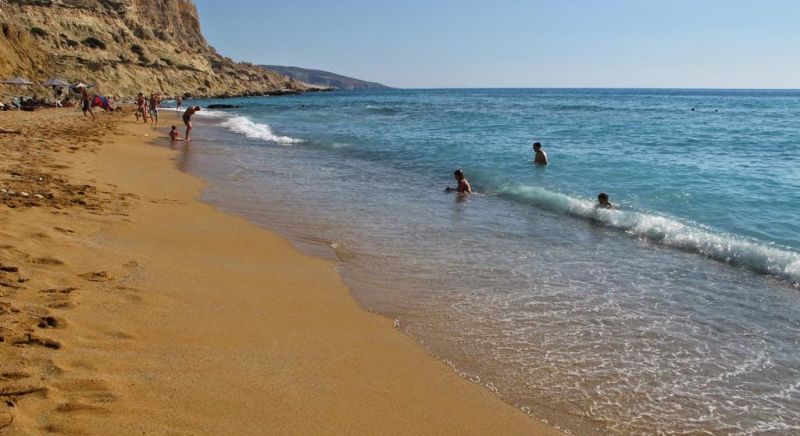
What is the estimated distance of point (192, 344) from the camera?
151 inches

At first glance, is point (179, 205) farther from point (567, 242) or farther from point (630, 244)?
point (630, 244)

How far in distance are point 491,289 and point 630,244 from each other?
132 inches

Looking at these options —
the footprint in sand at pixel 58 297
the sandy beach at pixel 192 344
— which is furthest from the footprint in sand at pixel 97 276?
the footprint in sand at pixel 58 297

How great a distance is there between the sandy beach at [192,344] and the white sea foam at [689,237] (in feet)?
16.9

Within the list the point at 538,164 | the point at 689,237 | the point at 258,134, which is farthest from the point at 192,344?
the point at 258,134

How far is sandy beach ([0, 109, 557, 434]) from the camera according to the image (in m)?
2.97

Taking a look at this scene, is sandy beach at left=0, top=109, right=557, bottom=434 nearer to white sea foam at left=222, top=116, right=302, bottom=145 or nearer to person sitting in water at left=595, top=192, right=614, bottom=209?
person sitting in water at left=595, top=192, right=614, bottom=209

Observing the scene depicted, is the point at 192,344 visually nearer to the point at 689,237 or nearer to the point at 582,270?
the point at 582,270

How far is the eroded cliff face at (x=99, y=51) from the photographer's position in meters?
41.7

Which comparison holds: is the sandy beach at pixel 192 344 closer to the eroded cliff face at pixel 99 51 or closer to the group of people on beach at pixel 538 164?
→ the group of people on beach at pixel 538 164

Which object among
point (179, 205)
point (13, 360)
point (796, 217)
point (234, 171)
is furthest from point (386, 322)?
point (234, 171)

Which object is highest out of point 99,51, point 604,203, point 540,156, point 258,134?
point 99,51

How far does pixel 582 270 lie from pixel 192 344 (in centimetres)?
460

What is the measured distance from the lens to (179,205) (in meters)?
8.61
